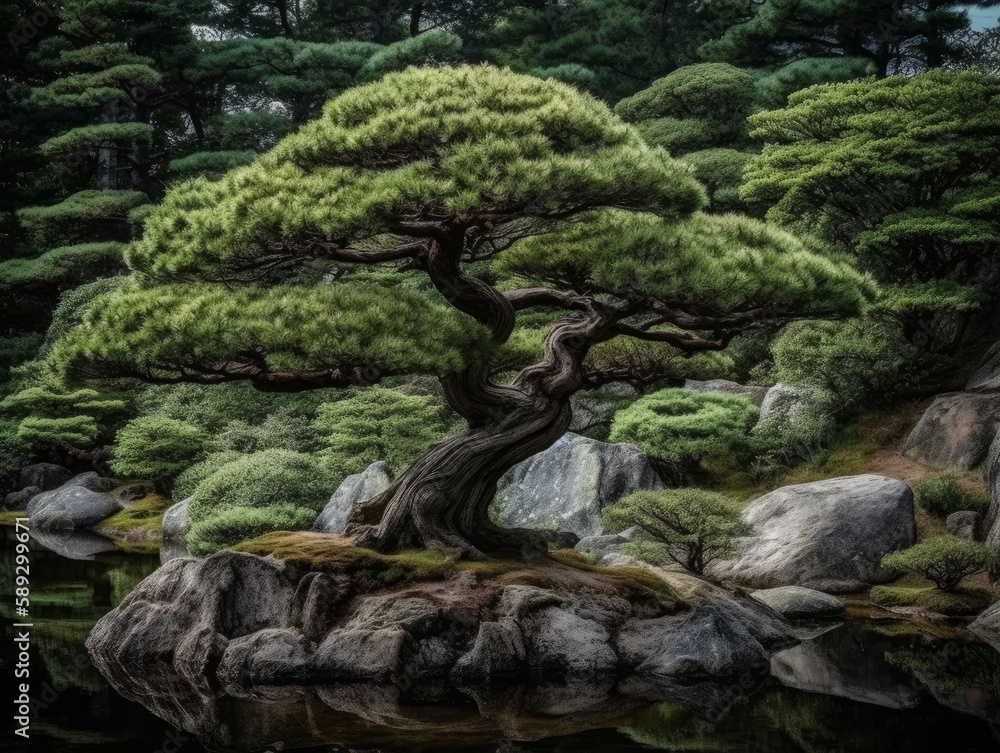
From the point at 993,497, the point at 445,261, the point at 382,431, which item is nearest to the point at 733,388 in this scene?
the point at 382,431

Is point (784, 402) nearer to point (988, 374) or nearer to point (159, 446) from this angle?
point (988, 374)

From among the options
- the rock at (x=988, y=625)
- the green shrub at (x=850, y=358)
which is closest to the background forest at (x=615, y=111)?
the green shrub at (x=850, y=358)

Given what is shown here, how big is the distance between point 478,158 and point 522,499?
807cm

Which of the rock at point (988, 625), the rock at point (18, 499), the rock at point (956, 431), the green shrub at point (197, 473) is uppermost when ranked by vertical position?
the rock at point (956, 431)

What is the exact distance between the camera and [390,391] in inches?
591

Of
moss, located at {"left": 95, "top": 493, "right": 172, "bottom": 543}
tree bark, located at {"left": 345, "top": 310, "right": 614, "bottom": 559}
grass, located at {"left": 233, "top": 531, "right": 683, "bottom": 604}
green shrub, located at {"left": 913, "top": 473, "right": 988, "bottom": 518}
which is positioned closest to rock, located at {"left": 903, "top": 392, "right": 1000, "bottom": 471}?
green shrub, located at {"left": 913, "top": 473, "right": 988, "bottom": 518}

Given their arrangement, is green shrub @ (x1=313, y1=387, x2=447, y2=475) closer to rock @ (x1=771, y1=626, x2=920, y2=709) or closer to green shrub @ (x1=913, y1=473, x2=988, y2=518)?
green shrub @ (x1=913, y1=473, x2=988, y2=518)

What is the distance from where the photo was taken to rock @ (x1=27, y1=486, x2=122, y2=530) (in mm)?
18391

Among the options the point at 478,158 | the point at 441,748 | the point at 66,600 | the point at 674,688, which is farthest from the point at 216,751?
the point at 66,600

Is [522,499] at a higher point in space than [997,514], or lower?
lower

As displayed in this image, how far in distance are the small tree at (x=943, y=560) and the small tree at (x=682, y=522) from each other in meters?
1.45

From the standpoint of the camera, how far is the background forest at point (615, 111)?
46.5 feet

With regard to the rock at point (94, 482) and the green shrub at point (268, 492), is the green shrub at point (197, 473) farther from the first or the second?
the rock at point (94, 482)

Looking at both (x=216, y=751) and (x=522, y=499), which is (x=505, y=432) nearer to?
(x=216, y=751)
